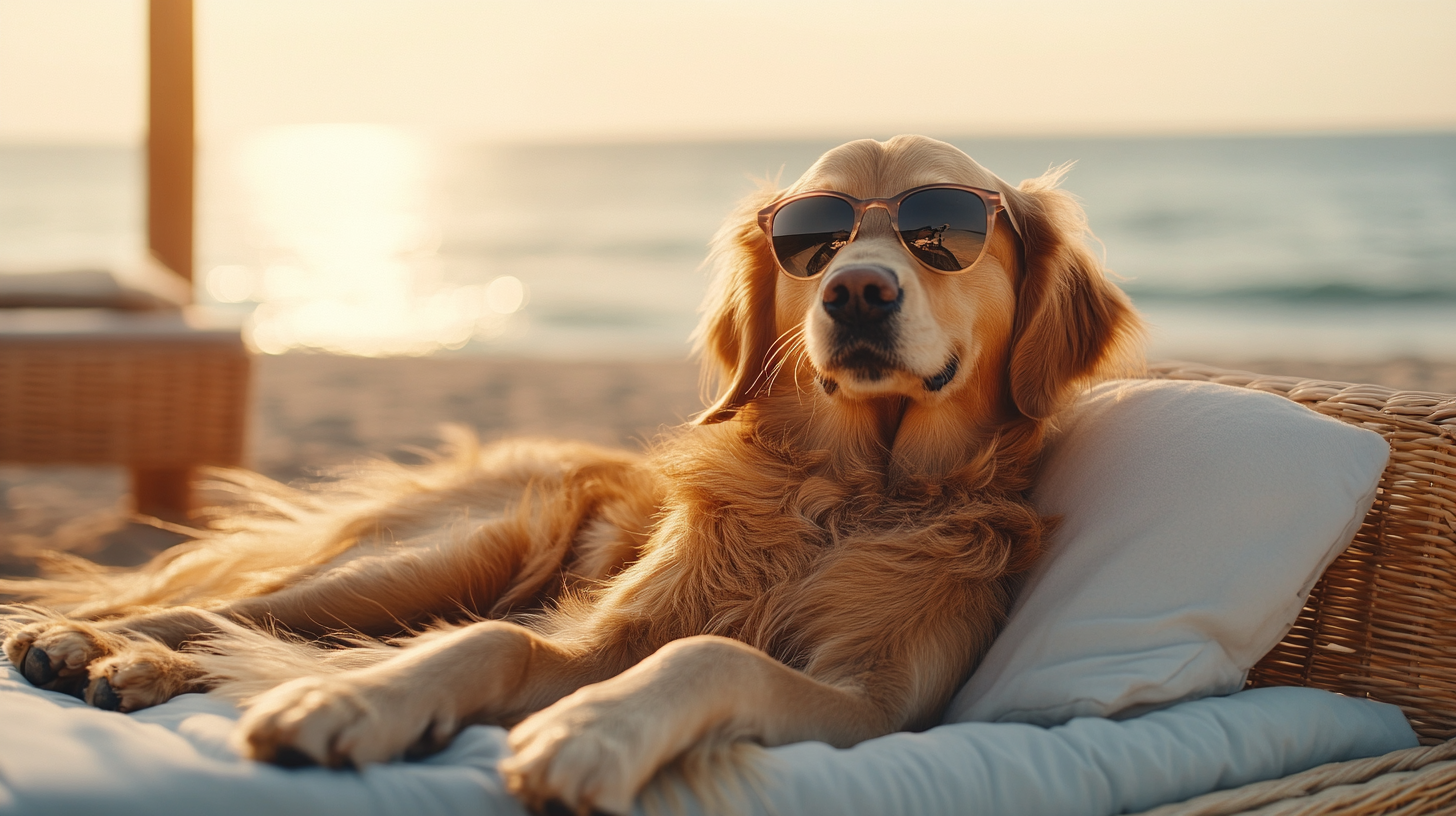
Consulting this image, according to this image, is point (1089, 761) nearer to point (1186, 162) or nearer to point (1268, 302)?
point (1268, 302)

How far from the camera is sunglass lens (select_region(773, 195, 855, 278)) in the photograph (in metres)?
2.36

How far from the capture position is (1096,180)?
34094 millimetres

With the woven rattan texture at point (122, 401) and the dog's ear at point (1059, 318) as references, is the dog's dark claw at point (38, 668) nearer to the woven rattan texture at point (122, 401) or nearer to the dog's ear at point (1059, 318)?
the dog's ear at point (1059, 318)

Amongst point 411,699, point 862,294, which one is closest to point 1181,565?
point 862,294

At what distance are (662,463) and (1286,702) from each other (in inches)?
56.2

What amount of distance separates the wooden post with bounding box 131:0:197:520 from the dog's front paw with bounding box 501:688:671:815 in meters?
4.48

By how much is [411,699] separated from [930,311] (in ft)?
4.28

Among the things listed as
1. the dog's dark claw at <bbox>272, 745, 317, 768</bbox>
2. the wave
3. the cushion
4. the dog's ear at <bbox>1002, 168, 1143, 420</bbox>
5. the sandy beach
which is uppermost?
the dog's ear at <bbox>1002, 168, 1143, 420</bbox>

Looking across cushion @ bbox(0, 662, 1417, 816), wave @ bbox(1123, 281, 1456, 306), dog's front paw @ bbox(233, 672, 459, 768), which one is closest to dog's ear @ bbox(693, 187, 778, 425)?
cushion @ bbox(0, 662, 1417, 816)

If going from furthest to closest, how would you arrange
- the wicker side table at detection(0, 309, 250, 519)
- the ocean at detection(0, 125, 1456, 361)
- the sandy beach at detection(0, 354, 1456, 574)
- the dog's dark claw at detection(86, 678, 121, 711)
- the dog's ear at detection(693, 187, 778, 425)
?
the ocean at detection(0, 125, 1456, 361), the sandy beach at detection(0, 354, 1456, 574), the wicker side table at detection(0, 309, 250, 519), the dog's ear at detection(693, 187, 778, 425), the dog's dark claw at detection(86, 678, 121, 711)

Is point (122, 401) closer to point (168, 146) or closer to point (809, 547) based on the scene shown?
point (168, 146)

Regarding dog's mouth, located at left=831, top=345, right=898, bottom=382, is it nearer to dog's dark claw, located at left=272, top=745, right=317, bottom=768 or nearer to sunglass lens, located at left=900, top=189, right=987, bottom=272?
sunglass lens, located at left=900, top=189, right=987, bottom=272

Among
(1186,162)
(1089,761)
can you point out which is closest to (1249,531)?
(1089,761)

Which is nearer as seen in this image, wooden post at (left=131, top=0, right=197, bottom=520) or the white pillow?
the white pillow
